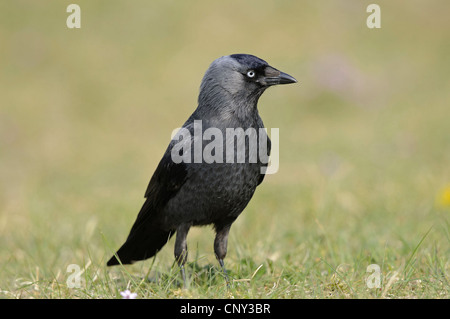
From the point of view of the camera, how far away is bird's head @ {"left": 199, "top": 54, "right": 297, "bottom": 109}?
4.11 meters

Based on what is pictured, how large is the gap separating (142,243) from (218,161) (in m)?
1.13

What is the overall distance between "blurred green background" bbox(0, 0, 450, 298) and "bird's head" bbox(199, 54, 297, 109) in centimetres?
115

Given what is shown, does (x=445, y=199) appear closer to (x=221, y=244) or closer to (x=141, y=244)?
(x=221, y=244)

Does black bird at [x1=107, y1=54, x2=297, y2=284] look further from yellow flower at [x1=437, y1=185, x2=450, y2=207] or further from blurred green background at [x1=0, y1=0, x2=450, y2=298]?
yellow flower at [x1=437, y1=185, x2=450, y2=207]

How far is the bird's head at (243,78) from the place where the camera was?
162 inches

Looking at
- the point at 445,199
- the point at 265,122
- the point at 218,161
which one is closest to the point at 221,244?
the point at 218,161

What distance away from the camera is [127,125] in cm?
1062

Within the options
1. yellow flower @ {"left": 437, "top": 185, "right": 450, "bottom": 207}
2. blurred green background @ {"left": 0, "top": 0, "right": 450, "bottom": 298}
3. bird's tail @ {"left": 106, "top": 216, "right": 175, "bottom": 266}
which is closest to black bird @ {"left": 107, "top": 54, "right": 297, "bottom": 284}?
bird's tail @ {"left": 106, "top": 216, "right": 175, "bottom": 266}

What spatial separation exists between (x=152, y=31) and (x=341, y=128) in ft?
15.8

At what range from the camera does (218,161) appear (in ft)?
12.7

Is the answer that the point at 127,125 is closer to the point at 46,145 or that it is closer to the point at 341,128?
the point at 46,145
